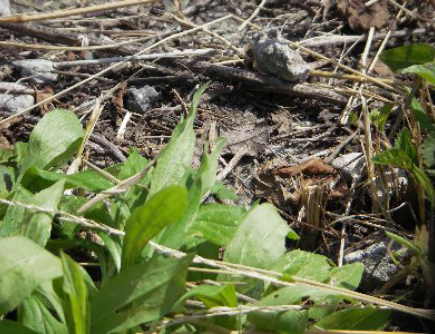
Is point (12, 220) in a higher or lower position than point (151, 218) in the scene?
lower

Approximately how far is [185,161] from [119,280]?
445mm

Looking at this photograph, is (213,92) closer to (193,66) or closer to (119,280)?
(193,66)

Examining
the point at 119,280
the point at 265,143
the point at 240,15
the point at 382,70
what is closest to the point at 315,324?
the point at 119,280

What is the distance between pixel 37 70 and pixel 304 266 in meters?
1.39

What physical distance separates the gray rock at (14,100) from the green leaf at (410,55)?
1293 mm

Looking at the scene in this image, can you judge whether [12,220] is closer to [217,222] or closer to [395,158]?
[217,222]

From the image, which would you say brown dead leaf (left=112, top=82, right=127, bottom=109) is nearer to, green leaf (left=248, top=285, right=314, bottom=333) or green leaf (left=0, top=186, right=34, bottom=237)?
green leaf (left=0, top=186, right=34, bottom=237)

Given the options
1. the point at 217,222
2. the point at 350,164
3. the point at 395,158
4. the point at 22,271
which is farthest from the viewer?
the point at 350,164

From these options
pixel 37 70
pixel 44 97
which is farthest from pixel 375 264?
Result: pixel 37 70

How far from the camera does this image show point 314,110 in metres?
2.64

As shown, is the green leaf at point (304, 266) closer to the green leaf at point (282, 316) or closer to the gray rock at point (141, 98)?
the green leaf at point (282, 316)

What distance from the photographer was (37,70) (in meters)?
2.67

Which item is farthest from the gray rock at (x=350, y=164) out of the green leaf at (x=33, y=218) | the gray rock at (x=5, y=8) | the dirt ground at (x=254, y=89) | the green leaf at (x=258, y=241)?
the gray rock at (x=5, y=8)

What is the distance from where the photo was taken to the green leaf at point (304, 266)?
1.82 meters
